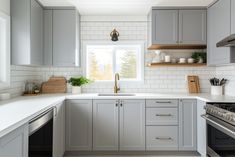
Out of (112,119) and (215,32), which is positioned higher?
(215,32)

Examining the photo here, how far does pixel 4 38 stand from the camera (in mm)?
2977

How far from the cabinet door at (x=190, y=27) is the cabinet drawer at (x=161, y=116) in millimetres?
1074

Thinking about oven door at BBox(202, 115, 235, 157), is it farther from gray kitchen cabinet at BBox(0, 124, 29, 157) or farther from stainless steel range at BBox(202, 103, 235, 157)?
Answer: gray kitchen cabinet at BBox(0, 124, 29, 157)

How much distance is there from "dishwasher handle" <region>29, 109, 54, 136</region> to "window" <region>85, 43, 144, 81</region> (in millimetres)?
1612

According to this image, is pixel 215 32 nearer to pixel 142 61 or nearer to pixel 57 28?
pixel 142 61

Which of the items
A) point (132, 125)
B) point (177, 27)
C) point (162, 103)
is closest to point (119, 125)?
point (132, 125)

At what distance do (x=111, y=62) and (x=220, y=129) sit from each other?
88.4 inches

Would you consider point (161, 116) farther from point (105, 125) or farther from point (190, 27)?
point (190, 27)

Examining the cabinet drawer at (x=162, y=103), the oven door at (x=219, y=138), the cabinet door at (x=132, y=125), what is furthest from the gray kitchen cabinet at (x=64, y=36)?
the oven door at (x=219, y=138)

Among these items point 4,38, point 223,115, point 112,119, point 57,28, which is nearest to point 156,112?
point 112,119

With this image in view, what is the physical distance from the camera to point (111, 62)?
13.6 ft

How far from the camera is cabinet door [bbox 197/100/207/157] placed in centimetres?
304

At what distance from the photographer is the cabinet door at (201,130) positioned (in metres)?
3.04

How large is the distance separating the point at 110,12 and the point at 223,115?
2.41 m
